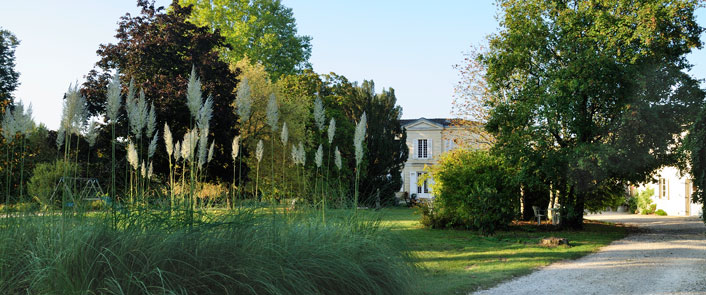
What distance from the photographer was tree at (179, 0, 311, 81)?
27812 millimetres

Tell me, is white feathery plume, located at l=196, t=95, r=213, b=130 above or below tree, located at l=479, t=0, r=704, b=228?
below

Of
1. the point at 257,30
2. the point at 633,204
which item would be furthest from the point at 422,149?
the point at 257,30

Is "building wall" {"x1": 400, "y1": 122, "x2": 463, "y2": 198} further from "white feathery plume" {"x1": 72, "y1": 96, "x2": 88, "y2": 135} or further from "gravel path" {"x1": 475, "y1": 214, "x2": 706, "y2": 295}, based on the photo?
"white feathery plume" {"x1": 72, "y1": 96, "x2": 88, "y2": 135}

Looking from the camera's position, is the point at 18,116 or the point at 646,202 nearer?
the point at 18,116

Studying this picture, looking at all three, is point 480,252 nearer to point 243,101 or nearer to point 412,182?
point 243,101

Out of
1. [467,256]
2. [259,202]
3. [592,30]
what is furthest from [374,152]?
[259,202]

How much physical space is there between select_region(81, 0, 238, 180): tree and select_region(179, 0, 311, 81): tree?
9.57m

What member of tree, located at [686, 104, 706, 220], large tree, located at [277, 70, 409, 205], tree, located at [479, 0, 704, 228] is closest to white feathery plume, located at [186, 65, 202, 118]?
tree, located at [686, 104, 706, 220]

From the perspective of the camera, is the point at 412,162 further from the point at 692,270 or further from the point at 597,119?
the point at 692,270

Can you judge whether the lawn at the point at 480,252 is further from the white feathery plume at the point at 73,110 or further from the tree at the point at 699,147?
the white feathery plume at the point at 73,110

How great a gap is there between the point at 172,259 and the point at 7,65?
94.1 feet

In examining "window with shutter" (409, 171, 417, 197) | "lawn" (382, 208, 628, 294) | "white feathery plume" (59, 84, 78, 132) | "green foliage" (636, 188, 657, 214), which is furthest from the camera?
"window with shutter" (409, 171, 417, 197)

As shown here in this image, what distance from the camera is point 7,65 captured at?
2673cm

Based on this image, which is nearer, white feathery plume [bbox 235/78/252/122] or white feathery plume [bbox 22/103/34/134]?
white feathery plume [bbox 22/103/34/134]
